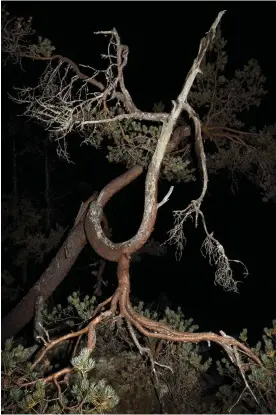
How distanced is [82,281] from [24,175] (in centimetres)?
442

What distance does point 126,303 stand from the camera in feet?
14.2

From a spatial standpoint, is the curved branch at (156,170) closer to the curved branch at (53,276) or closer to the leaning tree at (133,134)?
the leaning tree at (133,134)

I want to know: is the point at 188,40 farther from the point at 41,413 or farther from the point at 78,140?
the point at 41,413

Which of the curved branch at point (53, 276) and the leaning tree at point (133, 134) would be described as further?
the curved branch at point (53, 276)

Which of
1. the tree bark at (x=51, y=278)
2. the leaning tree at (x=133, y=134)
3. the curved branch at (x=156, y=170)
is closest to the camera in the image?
the curved branch at (x=156, y=170)

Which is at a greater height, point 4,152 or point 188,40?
point 188,40

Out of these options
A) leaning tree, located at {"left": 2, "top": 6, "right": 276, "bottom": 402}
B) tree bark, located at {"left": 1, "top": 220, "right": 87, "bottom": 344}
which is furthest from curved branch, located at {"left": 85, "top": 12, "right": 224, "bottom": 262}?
tree bark, located at {"left": 1, "top": 220, "right": 87, "bottom": 344}

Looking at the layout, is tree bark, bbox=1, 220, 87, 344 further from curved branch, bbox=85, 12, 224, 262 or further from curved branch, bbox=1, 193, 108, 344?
curved branch, bbox=85, 12, 224, 262

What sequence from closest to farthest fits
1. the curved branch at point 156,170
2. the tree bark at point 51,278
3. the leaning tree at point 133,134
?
the curved branch at point 156,170
the leaning tree at point 133,134
the tree bark at point 51,278

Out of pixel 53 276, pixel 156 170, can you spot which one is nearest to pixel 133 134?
pixel 156 170

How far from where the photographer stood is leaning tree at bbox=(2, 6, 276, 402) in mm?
4547

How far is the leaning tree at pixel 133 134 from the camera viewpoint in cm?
455

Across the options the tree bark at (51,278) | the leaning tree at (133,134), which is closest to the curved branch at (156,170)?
the leaning tree at (133,134)

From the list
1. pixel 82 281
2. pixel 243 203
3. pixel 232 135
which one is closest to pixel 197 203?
pixel 232 135
